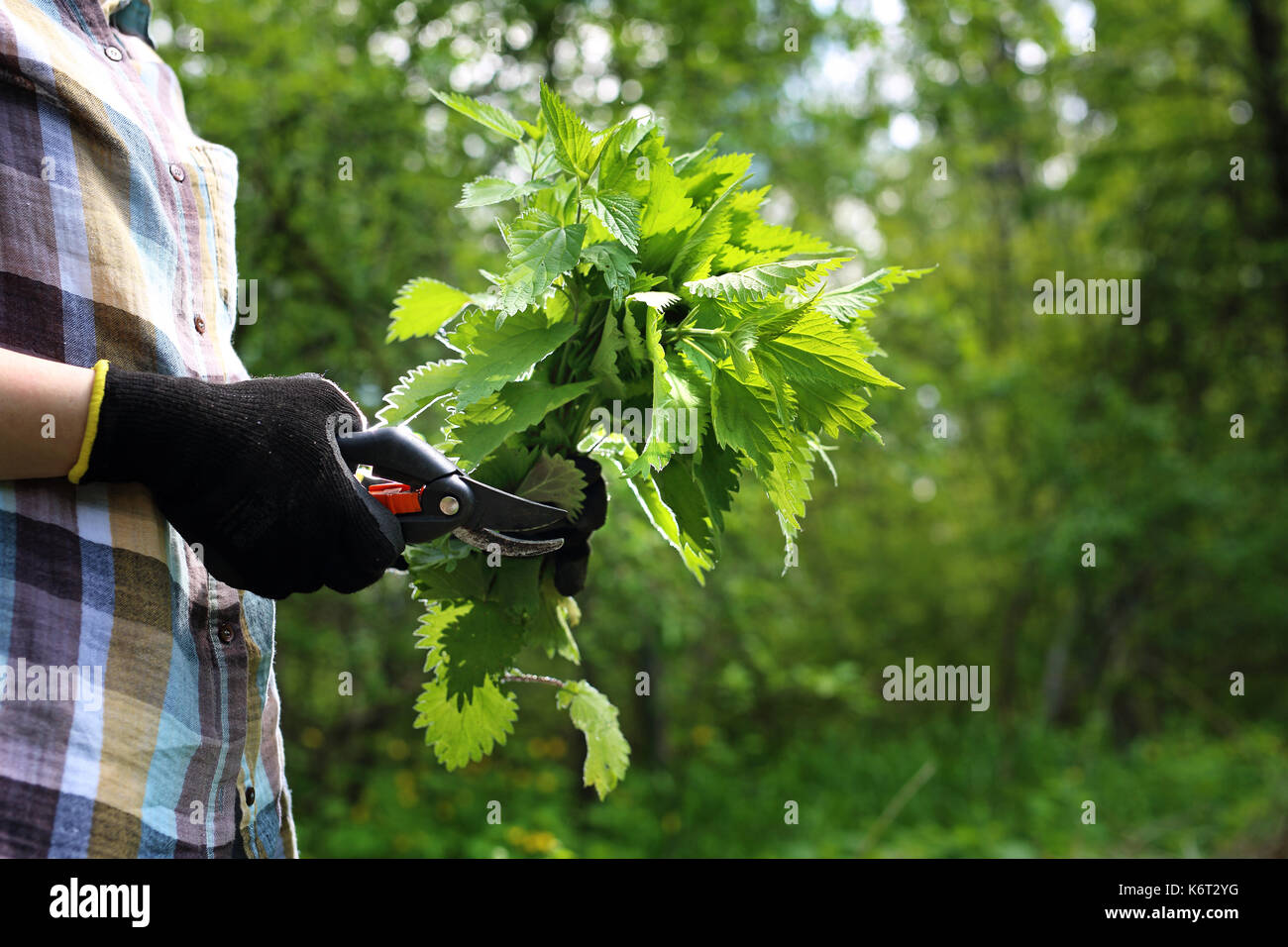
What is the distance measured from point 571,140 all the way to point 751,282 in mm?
331

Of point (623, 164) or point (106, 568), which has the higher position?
point (623, 164)

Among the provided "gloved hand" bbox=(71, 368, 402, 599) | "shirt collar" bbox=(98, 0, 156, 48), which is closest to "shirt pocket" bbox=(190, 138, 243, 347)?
"shirt collar" bbox=(98, 0, 156, 48)

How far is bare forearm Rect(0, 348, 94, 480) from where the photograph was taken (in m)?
1.04

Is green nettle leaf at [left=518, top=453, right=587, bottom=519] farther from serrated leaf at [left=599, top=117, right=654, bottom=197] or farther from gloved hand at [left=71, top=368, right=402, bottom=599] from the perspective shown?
serrated leaf at [left=599, top=117, right=654, bottom=197]

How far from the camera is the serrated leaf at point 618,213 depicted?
1.31m

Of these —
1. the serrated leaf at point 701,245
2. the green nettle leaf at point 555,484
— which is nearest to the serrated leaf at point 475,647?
the green nettle leaf at point 555,484

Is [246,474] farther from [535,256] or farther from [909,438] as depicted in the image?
[909,438]

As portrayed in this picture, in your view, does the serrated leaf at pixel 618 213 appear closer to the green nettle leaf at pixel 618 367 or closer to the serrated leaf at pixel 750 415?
the green nettle leaf at pixel 618 367

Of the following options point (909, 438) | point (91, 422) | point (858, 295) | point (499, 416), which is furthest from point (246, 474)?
point (909, 438)

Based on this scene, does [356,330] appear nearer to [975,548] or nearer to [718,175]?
[718,175]

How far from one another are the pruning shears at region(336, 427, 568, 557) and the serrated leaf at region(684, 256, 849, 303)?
14.7 inches

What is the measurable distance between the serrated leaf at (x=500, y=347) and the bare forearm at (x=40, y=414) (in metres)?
0.43

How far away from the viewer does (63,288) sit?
3.82 ft

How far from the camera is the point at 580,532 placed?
4.83ft
